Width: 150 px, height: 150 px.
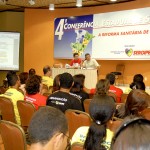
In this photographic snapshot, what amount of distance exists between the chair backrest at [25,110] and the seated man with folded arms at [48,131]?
2.66 metres

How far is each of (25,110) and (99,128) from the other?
215 centimetres

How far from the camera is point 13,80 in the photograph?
4.99 m

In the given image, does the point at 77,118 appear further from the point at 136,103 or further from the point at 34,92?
the point at 34,92

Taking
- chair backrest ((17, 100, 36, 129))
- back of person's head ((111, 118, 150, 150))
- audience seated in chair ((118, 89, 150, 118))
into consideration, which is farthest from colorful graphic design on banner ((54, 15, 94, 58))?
back of person's head ((111, 118, 150, 150))

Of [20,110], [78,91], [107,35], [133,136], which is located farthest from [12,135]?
[107,35]

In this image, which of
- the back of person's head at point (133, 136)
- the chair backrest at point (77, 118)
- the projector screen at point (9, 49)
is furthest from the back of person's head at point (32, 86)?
the projector screen at point (9, 49)

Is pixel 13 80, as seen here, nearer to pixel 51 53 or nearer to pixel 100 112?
pixel 100 112

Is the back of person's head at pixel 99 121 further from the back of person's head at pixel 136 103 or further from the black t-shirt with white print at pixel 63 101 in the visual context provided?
the black t-shirt with white print at pixel 63 101

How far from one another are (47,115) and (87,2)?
9.80m

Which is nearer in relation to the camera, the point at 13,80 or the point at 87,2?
the point at 13,80

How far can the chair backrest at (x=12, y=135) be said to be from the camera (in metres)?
2.51

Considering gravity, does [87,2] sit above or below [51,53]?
above

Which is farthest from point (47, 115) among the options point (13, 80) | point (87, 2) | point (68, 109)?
point (87, 2)

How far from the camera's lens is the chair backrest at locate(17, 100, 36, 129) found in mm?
4100
